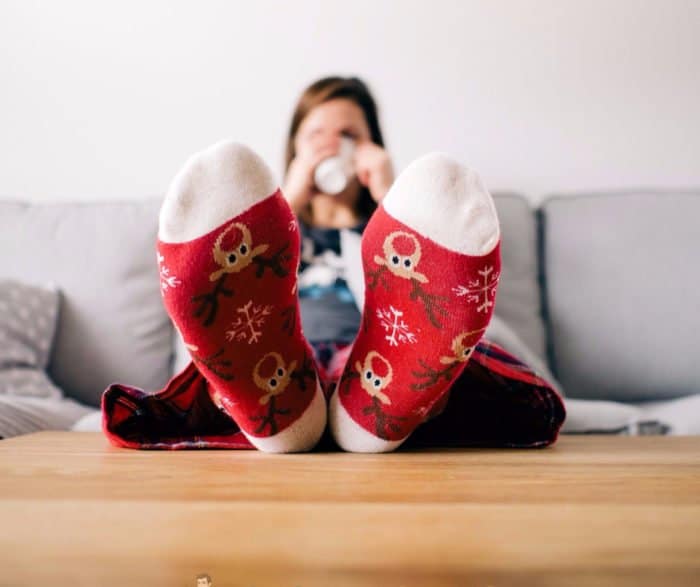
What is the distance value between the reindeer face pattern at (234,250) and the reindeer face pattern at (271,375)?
8 cm

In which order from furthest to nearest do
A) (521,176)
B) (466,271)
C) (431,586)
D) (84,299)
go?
(521,176)
(84,299)
(466,271)
(431,586)

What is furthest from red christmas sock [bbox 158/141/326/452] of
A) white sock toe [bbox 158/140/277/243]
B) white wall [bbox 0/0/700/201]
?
white wall [bbox 0/0/700/201]

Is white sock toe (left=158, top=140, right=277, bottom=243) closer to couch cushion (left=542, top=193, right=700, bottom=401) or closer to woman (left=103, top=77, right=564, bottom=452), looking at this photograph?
woman (left=103, top=77, right=564, bottom=452)

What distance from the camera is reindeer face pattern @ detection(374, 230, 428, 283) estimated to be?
49cm

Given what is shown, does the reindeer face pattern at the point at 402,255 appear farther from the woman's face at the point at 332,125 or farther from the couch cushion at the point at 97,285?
the couch cushion at the point at 97,285

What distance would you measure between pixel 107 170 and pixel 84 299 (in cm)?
42

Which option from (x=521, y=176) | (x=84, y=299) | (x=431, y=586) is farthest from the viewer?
(x=521, y=176)

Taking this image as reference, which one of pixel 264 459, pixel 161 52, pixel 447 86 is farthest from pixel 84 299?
pixel 447 86

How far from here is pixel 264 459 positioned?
51 cm

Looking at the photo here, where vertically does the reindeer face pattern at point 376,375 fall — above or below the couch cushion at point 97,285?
above

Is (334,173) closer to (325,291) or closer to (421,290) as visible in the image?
(325,291)

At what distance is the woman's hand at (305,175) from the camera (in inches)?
40.4

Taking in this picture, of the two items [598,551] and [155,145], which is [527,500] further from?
[155,145]

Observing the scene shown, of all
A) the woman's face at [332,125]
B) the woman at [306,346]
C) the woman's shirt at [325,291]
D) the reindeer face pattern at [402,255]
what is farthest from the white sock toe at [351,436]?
the woman's face at [332,125]
